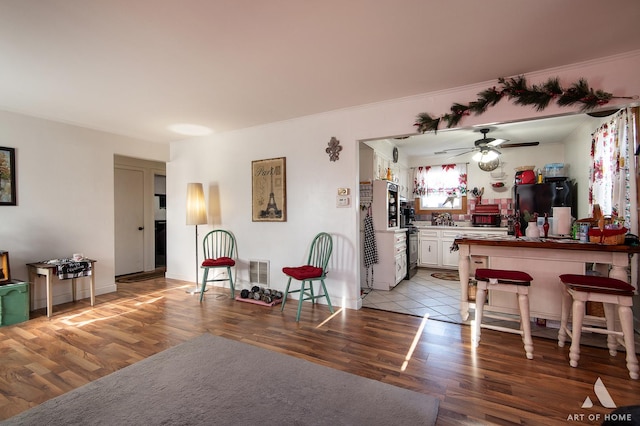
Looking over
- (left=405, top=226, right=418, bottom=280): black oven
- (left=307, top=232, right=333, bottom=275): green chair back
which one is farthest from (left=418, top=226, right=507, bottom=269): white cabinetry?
(left=307, top=232, right=333, bottom=275): green chair back

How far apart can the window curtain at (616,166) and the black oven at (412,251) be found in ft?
8.56

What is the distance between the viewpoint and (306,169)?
401 centimetres

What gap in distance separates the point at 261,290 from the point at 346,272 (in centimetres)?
124

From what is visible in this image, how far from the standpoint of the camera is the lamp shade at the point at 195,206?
180 inches

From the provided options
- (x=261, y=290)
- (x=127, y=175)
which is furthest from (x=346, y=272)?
(x=127, y=175)

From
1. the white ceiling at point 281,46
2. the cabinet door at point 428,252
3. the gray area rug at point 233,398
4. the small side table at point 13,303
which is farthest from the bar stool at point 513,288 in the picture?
the small side table at point 13,303

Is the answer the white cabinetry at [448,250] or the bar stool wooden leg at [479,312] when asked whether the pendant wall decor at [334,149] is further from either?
the white cabinetry at [448,250]

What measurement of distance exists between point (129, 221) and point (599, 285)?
690cm

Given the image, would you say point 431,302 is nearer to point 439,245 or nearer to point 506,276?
point 506,276

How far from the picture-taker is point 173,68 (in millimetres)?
2627

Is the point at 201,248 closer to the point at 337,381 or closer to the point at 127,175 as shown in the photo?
the point at 127,175

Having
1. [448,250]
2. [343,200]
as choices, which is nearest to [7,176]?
[343,200]

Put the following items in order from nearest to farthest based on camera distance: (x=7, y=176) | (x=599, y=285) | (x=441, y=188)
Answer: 1. (x=599, y=285)
2. (x=7, y=176)
3. (x=441, y=188)

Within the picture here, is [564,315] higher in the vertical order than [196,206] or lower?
lower
